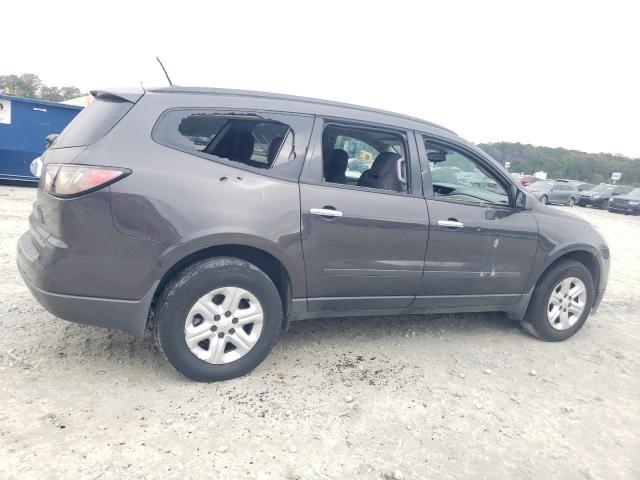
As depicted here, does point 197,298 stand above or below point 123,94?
below

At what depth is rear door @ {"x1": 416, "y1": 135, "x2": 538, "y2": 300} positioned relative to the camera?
141 inches

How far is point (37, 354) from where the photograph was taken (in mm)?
3074

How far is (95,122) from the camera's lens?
283cm

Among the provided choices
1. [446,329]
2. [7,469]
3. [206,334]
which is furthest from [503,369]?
[7,469]

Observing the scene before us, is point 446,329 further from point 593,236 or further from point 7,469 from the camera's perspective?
point 7,469

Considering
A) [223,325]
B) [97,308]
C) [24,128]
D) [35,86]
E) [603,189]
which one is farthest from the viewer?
[35,86]

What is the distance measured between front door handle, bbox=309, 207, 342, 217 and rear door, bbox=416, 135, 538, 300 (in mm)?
795

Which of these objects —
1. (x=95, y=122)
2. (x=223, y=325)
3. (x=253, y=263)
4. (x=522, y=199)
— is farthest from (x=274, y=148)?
(x=522, y=199)

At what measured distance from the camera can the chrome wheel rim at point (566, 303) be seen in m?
4.20

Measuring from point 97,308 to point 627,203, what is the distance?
29249 millimetres

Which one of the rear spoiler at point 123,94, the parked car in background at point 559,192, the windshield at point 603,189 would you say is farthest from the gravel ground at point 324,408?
the windshield at point 603,189

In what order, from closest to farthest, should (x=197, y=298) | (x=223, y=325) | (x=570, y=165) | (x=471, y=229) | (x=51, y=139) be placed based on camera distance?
(x=197, y=298) < (x=223, y=325) < (x=51, y=139) < (x=471, y=229) < (x=570, y=165)

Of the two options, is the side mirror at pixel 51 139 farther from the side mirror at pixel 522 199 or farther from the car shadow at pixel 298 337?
the side mirror at pixel 522 199

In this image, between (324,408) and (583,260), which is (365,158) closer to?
(324,408)
